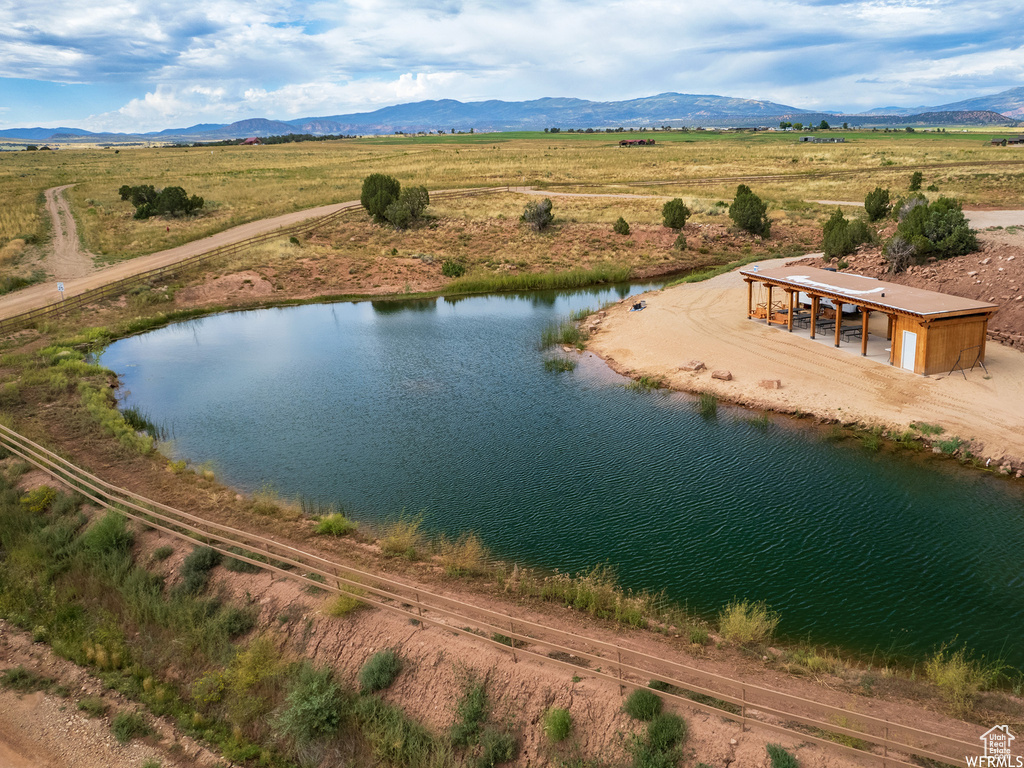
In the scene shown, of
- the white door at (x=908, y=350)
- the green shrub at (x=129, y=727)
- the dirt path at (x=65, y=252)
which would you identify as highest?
the dirt path at (x=65, y=252)

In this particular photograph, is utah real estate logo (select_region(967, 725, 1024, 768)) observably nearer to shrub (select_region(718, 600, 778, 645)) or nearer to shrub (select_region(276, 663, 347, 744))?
shrub (select_region(718, 600, 778, 645))

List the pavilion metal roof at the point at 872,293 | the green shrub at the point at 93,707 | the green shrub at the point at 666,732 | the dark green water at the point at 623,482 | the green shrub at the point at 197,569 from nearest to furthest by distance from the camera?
the green shrub at the point at 666,732, the green shrub at the point at 93,707, the dark green water at the point at 623,482, the green shrub at the point at 197,569, the pavilion metal roof at the point at 872,293

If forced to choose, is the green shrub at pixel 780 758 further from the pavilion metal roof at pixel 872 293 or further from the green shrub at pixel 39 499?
A: the pavilion metal roof at pixel 872 293

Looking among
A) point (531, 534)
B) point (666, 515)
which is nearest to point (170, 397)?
point (531, 534)

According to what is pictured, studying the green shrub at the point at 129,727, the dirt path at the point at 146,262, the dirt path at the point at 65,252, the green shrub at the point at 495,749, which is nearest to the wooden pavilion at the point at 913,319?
the green shrub at the point at 495,749

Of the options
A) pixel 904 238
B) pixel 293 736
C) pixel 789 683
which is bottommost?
pixel 293 736

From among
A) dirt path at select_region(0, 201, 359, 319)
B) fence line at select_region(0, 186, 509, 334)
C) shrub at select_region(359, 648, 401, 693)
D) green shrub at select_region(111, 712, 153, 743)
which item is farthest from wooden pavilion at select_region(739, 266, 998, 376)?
dirt path at select_region(0, 201, 359, 319)

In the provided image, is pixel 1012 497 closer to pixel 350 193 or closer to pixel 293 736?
pixel 293 736
